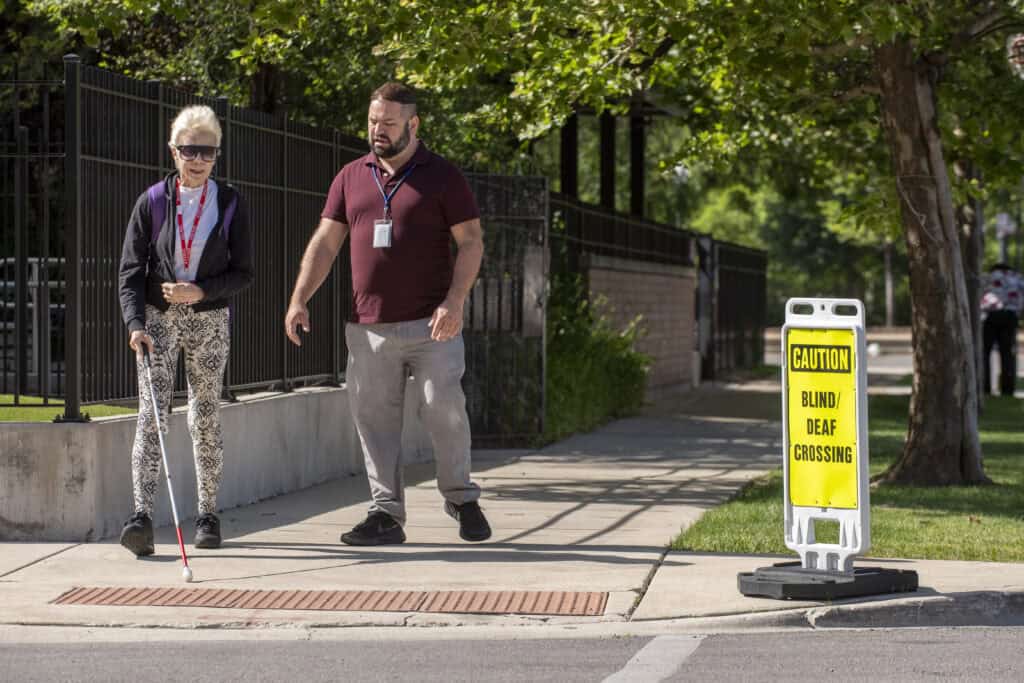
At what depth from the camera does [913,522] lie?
34.8 feet

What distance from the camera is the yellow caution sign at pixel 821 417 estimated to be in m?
7.94

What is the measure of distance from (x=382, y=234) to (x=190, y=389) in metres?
1.24

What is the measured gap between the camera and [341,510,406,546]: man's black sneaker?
9352 millimetres

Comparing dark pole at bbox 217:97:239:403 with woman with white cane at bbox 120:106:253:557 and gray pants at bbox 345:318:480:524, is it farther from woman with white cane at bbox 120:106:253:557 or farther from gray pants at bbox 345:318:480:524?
gray pants at bbox 345:318:480:524

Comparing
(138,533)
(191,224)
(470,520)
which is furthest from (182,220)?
(470,520)

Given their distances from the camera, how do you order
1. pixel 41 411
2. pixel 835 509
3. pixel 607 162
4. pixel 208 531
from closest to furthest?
pixel 835 509
pixel 208 531
pixel 41 411
pixel 607 162

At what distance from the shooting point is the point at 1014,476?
44.8 ft

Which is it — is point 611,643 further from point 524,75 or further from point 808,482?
point 524,75

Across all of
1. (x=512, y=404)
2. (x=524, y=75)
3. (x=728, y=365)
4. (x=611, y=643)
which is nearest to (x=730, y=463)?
(x=512, y=404)

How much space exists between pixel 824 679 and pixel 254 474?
5.66m

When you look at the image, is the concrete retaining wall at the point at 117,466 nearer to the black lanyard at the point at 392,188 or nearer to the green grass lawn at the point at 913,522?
the black lanyard at the point at 392,188

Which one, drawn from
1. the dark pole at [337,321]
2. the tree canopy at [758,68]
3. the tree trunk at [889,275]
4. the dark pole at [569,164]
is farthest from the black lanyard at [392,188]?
the tree trunk at [889,275]

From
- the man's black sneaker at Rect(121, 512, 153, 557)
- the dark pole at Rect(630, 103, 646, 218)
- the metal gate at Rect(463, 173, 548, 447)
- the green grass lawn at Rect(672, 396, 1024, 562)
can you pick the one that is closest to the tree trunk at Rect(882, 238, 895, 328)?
the dark pole at Rect(630, 103, 646, 218)

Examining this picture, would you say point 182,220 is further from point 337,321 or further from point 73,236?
point 337,321
